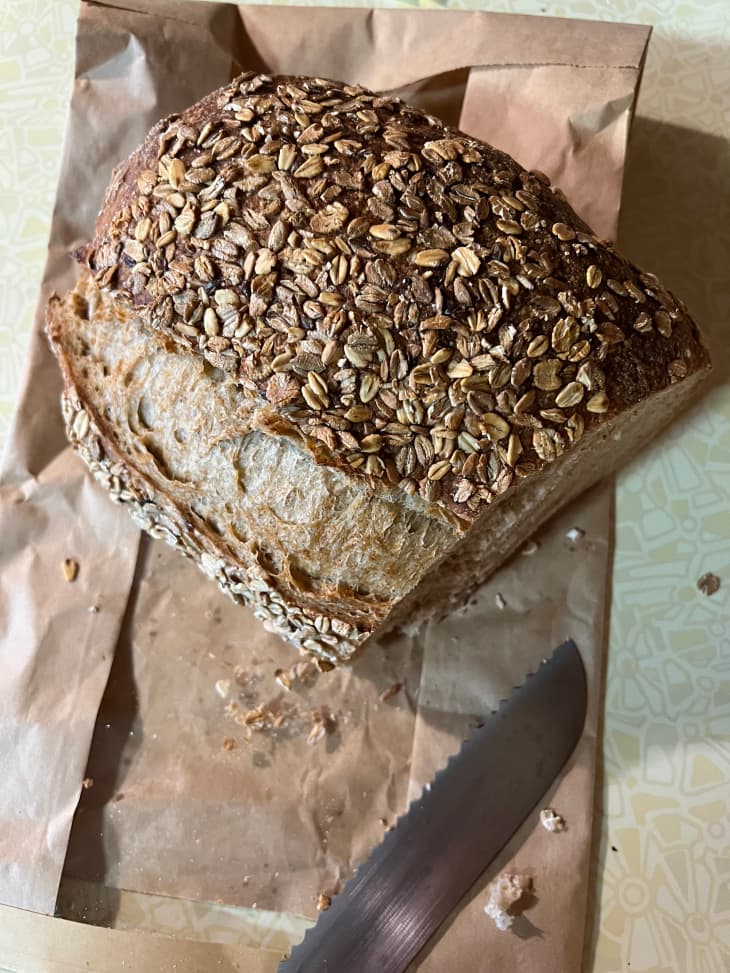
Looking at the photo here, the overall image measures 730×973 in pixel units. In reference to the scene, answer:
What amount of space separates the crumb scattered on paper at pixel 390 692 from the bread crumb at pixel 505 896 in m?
0.38

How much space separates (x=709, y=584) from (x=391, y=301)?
89cm

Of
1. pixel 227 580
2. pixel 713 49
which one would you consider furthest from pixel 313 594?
pixel 713 49

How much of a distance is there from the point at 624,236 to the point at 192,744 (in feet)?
4.49

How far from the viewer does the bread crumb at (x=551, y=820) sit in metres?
1.51

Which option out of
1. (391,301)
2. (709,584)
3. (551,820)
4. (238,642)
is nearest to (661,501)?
(709,584)

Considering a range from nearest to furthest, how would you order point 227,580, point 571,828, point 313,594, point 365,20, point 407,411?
point 407,411
point 313,594
point 227,580
point 571,828
point 365,20

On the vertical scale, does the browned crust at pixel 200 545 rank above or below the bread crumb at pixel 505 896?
above

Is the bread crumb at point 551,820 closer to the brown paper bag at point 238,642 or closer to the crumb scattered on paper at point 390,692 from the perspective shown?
the brown paper bag at point 238,642

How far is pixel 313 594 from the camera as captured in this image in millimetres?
1302

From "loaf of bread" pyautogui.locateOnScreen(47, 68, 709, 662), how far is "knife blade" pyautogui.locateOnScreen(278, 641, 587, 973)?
0.37 m

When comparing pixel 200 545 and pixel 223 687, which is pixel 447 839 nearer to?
pixel 223 687

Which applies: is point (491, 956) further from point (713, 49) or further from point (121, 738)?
point (713, 49)

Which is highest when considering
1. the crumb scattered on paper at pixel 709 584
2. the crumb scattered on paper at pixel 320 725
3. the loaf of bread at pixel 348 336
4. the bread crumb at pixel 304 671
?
the loaf of bread at pixel 348 336

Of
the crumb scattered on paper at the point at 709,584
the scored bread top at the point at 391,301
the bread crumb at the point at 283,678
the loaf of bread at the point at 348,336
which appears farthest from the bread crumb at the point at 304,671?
the crumb scattered on paper at the point at 709,584
